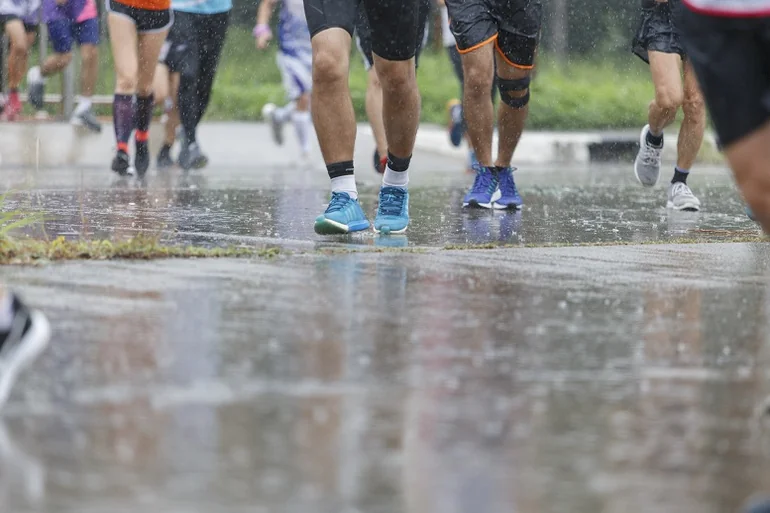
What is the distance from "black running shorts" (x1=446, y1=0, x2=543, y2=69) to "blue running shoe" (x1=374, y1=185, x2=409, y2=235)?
1359 millimetres

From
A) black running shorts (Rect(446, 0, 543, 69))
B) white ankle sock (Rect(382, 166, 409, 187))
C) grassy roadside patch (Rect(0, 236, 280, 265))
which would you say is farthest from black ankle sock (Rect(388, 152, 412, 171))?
grassy roadside patch (Rect(0, 236, 280, 265))

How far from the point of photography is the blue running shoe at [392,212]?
6387mm

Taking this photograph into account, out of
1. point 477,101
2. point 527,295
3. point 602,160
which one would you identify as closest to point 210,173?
point 477,101

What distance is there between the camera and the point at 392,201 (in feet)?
21.5

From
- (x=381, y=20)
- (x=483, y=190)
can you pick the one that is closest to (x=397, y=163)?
(x=381, y=20)

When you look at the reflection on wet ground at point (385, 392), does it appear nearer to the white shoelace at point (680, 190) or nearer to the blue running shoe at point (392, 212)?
the blue running shoe at point (392, 212)

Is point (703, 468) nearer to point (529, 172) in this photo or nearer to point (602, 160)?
point (529, 172)

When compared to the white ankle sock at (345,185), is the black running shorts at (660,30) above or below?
above

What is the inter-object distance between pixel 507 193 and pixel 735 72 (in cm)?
491

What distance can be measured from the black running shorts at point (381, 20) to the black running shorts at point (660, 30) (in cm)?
218

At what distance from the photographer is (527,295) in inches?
174

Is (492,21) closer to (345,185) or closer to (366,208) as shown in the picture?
(366,208)

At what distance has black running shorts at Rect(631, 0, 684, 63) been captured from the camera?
312 inches

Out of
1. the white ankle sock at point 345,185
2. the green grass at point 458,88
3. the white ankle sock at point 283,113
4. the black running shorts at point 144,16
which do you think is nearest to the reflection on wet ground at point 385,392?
the white ankle sock at point 345,185
